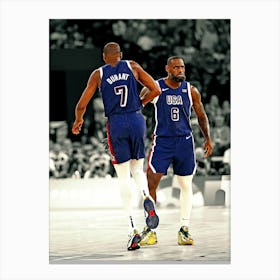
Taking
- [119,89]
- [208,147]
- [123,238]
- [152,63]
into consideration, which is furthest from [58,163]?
[208,147]

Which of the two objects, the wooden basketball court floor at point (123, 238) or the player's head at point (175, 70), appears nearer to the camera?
the wooden basketball court floor at point (123, 238)

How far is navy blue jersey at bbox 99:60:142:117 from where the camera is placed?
7453 millimetres

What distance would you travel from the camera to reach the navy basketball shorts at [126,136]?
741 centimetres

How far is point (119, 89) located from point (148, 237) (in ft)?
5.08

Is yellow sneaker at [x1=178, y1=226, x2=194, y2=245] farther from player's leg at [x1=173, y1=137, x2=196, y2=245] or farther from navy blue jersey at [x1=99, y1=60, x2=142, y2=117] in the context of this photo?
navy blue jersey at [x1=99, y1=60, x2=142, y2=117]

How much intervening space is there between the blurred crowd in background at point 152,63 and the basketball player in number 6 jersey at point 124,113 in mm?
982

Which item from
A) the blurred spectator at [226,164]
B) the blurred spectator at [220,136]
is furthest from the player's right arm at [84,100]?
the blurred spectator at [226,164]

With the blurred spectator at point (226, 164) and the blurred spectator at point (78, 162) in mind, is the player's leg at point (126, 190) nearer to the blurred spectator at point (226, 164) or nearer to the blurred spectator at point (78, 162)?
the blurred spectator at point (78, 162)

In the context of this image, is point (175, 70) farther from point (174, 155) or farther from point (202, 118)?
point (174, 155)

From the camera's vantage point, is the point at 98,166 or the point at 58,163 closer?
the point at 58,163

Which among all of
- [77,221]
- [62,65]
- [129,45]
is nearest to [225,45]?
[129,45]

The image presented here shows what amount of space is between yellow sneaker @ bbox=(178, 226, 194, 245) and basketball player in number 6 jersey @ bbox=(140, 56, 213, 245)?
155 mm

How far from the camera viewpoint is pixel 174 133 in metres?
7.80
